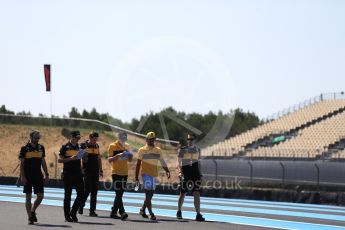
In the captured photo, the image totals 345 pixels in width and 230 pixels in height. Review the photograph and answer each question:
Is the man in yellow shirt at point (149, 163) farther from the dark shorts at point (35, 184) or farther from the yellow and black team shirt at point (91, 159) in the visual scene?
the dark shorts at point (35, 184)

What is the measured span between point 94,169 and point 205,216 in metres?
2.85

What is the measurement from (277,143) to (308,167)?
953cm

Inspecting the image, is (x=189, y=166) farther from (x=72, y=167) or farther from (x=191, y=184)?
(x=72, y=167)

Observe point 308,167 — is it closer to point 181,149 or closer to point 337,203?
point 337,203

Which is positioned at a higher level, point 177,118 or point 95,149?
point 177,118

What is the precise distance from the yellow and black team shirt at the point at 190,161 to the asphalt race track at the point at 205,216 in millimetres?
950

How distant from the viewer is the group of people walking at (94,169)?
563 inches

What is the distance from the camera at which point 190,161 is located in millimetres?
15758

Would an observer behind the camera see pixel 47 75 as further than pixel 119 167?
Yes

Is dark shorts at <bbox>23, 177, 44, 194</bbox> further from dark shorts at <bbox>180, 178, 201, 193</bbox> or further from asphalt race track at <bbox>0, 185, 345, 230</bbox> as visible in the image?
dark shorts at <bbox>180, 178, 201, 193</bbox>

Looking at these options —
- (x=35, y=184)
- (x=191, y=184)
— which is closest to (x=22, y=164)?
(x=35, y=184)

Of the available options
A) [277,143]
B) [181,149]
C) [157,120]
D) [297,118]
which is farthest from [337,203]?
[157,120]

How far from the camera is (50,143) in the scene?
181ft

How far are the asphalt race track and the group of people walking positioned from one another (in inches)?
13.4
